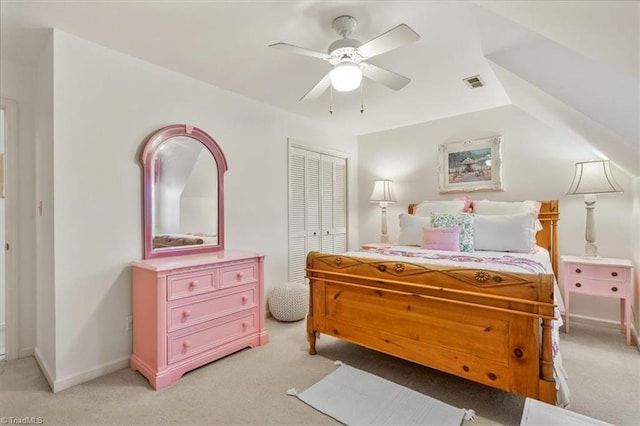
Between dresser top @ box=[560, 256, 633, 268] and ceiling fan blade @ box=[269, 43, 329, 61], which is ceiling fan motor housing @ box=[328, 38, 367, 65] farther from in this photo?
dresser top @ box=[560, 256, 633, 268]

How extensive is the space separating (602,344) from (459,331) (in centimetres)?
188

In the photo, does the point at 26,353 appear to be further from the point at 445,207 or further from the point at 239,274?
the point at 445,207

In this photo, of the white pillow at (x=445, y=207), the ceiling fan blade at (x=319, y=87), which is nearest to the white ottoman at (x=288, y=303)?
the white pillow at (x=445, y=207)

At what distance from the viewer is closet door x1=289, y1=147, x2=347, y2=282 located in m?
3.87

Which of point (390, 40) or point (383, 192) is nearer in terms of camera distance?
point (390, 40)

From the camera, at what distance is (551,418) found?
3.60ft

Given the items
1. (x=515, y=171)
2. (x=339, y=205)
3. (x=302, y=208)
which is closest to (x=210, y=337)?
(x=302, y=208)

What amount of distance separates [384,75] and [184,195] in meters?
1.97

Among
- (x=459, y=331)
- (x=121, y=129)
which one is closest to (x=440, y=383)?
(x=459, y=331)

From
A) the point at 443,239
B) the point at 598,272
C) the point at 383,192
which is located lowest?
the point at 598,272

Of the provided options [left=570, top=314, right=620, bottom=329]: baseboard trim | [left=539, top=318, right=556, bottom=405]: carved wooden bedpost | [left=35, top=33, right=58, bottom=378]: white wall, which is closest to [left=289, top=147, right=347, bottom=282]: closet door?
[left=35, top=33, right=58, bottom=378]: white wall

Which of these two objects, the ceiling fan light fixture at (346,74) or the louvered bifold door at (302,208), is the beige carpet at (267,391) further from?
the ceiling fan light fixture at (346,74)

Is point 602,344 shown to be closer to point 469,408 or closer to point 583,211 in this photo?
point 583,211

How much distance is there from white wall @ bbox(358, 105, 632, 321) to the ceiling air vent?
Result: 887mm
